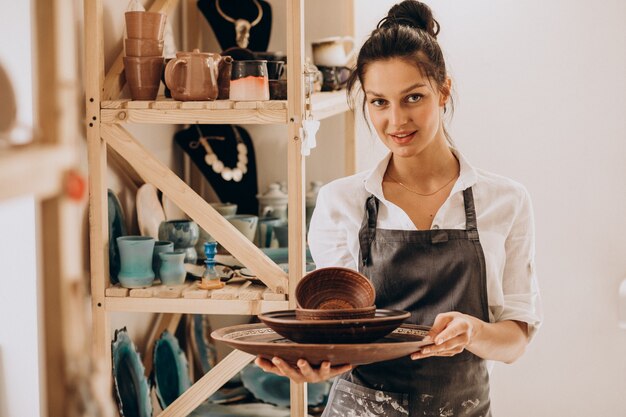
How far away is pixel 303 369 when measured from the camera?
4.52ft

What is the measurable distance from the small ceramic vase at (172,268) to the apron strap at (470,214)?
29.4 inches

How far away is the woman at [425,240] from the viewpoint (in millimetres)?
1593

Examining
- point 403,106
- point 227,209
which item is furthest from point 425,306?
point 227,209

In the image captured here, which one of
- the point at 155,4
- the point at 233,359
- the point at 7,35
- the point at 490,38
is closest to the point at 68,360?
the point at 7,35

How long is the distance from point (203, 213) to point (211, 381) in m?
0.42

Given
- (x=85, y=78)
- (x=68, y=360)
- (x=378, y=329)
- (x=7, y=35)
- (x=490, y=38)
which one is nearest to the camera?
(x=68, y=360)

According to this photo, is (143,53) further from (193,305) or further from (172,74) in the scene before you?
(193,305)

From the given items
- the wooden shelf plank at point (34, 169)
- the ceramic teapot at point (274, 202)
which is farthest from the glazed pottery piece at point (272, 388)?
the wooden shelf plank at point (34, 169)

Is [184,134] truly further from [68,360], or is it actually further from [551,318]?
[68,360]

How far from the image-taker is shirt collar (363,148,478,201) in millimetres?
1646

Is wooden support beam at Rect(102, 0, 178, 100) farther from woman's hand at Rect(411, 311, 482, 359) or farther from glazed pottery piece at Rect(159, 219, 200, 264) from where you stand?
woman's hand at Rect(411, 311, 482, 359)

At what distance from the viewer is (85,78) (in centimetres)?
196

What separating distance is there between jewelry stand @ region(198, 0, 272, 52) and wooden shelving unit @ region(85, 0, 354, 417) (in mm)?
777

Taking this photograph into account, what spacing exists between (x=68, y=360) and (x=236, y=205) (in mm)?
2039
